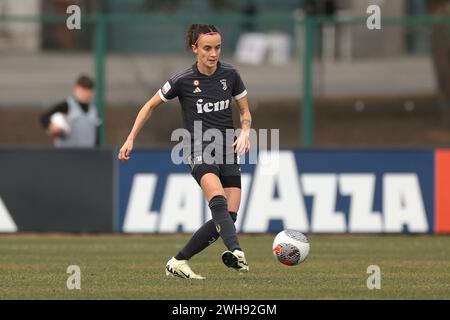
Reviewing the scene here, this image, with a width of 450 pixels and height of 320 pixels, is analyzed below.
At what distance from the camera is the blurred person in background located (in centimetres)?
1907

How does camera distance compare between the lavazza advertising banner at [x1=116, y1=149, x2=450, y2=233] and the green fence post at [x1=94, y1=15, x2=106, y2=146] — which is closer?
the lavazza advertising banner at [x1=116, y1=149, x2=450, y2=233]

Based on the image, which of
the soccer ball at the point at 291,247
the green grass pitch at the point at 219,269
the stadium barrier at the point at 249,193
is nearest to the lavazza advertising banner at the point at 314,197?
the stadium barrier at the point at 249,193

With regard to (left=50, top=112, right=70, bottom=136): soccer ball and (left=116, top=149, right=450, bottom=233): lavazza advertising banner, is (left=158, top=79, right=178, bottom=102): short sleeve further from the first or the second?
(left=50, top=112, right=70, bottom=136): soccer ball

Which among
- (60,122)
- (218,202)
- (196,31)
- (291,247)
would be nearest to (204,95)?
(196,31)

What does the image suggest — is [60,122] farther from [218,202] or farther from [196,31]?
[218,202]

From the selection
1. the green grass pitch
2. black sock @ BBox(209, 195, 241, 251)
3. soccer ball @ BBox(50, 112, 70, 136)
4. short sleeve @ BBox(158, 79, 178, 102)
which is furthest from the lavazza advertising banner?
black sock @ BBox(209, 195, 241, 251)

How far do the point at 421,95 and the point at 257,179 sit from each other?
23.8 feet

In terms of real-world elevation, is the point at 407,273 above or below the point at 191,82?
below

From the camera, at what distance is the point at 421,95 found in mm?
24266

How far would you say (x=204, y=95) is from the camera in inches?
458

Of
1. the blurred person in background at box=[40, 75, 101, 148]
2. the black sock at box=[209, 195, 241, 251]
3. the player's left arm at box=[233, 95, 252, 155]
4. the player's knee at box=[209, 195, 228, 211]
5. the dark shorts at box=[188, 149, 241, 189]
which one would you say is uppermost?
the player's left arm at box=[233, 95, 252, 155]

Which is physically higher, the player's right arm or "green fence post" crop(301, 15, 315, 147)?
the player's right arm
